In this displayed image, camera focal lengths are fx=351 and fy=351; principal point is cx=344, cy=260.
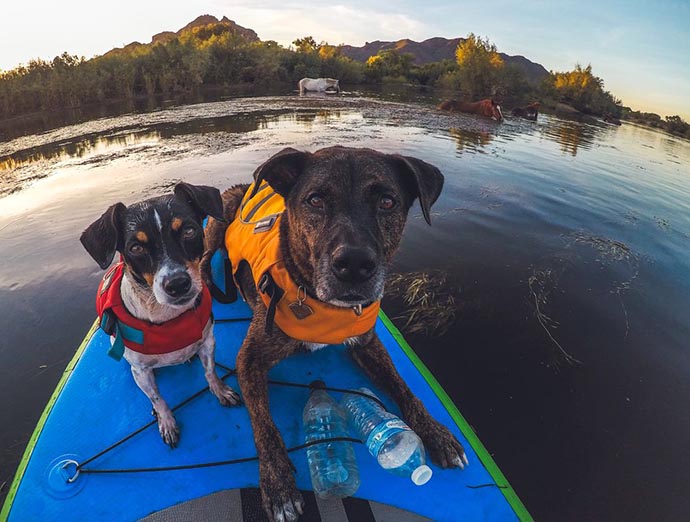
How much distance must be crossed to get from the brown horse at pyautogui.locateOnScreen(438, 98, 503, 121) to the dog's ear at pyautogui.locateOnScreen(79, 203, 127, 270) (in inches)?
1018

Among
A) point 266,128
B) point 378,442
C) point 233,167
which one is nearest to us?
point 378,442

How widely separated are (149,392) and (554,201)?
35.2 feet

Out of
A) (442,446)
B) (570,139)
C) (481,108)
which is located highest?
(481,108)

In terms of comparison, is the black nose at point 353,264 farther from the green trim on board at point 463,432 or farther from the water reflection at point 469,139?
the water reflection at point 469,139

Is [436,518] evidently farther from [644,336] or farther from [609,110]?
[609,110]

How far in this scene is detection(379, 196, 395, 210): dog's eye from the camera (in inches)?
109

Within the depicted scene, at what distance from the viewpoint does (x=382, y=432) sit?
2.69m

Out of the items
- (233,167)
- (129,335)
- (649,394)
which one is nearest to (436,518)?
(129,335)

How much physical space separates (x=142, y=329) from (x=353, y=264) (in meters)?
1.80

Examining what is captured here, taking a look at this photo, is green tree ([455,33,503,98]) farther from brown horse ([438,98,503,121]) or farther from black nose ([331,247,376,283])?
black nose ([331,247,376,283])

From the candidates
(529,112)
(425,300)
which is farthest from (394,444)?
(529,112)

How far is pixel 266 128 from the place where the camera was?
17797 mm

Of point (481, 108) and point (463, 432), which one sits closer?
point (463, 432)

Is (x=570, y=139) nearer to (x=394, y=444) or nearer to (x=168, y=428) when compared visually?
(x=394, y=444)
